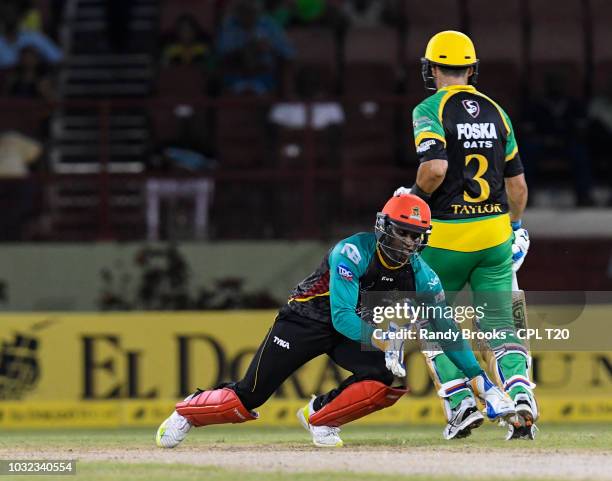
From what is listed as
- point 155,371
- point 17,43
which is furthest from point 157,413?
point 17,43

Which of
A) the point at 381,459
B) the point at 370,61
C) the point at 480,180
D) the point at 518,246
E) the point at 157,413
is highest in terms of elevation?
the point at 370,61

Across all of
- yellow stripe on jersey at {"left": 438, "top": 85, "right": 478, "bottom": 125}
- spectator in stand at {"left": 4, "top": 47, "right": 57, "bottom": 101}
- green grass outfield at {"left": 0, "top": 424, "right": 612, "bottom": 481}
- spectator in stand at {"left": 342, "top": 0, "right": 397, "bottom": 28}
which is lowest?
green grass outfield at {"left": 0, "top": 424, "right": 612, "bottom": 481}

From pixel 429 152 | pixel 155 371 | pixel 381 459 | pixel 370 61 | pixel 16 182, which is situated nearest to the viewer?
pixel 381 459

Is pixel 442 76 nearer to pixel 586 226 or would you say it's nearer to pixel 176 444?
pixel 176 444

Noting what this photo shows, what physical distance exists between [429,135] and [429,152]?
109 mm

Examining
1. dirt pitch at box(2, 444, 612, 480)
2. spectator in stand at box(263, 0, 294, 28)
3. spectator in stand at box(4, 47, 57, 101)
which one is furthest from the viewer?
spectator in stand at box(263, 0, 294, 28)

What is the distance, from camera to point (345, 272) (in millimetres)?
9109

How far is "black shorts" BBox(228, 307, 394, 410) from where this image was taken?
30.7ft

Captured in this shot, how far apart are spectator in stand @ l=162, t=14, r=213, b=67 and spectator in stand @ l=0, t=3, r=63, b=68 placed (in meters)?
1.28

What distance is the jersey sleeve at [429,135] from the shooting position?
937 cm

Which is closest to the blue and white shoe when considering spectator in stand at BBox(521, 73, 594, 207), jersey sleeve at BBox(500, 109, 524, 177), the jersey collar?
jersey sleeve at BBox(500, 109, 524, 177)

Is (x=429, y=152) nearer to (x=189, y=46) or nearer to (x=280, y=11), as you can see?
(x=189, y=46)

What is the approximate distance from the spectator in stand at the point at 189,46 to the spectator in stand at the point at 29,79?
133 cm

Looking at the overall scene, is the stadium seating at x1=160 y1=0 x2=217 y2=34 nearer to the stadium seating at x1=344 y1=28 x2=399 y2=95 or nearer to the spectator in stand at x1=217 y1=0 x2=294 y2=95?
the spectator in stand at x1=217 y1=0 x2=294 y2=95
